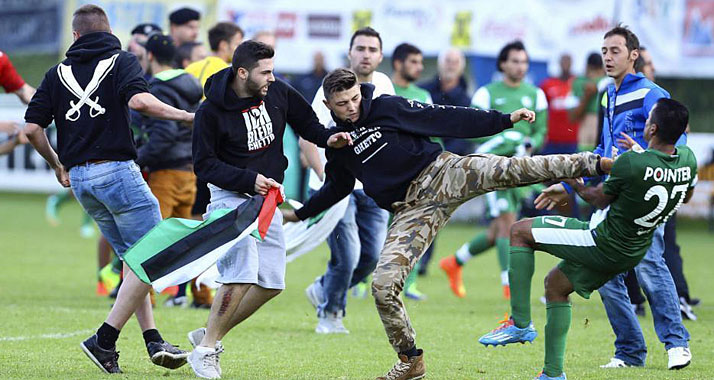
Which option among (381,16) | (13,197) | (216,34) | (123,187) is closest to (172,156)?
(216,34)

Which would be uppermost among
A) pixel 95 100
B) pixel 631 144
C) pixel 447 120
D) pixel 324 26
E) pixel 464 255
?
pixel 95 100

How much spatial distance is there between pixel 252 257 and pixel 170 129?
365 centimetres

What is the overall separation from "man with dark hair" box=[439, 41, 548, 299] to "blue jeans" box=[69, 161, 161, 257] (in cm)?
522

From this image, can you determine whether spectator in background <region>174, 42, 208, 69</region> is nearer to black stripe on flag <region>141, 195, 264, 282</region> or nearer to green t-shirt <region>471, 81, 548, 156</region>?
green t-shirt <region>471, 81, 548, 156</region>

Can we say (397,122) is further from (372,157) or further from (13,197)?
(13,197)

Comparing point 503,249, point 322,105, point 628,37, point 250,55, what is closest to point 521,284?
point 250,55

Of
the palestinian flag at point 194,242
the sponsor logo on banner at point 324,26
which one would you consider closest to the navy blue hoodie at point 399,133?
the palestinian flag at point 194,242

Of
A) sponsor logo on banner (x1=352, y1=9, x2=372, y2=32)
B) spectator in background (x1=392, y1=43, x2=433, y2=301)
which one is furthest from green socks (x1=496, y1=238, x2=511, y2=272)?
sponsor logo on banner (x1=352, y1=9, x2=372, y2=32)

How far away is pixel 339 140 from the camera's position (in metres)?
6.80

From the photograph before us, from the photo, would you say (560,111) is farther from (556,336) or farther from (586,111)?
(556,336)

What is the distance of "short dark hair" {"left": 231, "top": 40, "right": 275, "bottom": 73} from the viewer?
6.86 meters

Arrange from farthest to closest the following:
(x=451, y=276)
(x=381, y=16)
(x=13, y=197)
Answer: (x=13, y=197) < (x=381, y=16) < (x=451, y=276)

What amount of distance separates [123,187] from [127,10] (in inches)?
717

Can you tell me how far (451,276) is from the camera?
12.3 metres
